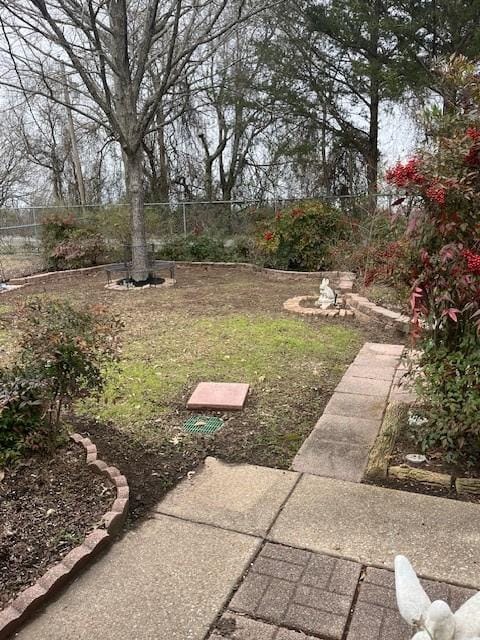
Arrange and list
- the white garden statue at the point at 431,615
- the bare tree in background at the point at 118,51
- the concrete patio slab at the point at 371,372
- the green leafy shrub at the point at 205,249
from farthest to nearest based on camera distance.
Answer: the green leafy shrub at the point at 205,249, the bare tree in background at the point at 118,51, the concrete patio slab at the point at 371,372, the white garden statue at the point at 431,615

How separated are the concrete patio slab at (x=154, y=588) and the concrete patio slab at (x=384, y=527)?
291 millimetres

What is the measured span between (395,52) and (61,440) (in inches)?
450

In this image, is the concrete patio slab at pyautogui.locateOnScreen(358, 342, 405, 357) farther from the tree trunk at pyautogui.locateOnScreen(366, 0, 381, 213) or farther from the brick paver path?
the tree trunk at pyautogui.locateOnScreen(366, 0, 381, 213)

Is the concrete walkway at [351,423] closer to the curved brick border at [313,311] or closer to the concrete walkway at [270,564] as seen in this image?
the concrete walkway at [270,564]

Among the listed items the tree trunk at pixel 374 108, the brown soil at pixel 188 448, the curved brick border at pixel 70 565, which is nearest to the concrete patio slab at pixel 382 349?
the brown soil at pixel 188 448

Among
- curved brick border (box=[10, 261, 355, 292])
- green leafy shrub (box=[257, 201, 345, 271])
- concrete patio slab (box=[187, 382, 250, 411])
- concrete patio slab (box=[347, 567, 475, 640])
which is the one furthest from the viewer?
green leafy shrub (box=[257, 201, 345, 271])

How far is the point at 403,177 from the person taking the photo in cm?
255

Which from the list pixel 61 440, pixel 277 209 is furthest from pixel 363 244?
pixel 61 440

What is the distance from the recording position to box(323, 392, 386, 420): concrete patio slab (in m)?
3.57

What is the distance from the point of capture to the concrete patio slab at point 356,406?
11.7ft

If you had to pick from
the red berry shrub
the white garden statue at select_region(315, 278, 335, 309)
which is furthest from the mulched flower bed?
the white garden statue at select_region(315, 278, 335, 309)

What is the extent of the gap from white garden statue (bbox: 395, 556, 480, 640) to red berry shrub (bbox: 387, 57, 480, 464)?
1383 mm

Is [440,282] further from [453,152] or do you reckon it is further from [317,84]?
[317,84]

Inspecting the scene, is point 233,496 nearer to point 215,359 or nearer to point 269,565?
point 269,565
